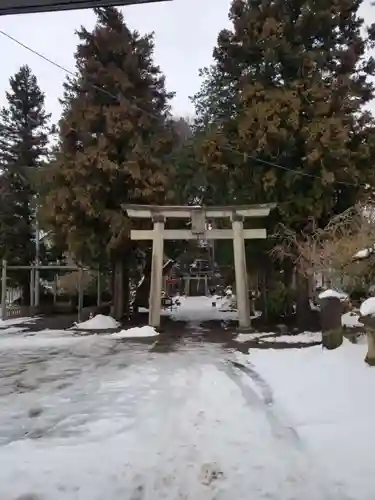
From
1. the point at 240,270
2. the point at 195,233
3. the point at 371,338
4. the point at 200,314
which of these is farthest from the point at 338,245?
the point at 200,314

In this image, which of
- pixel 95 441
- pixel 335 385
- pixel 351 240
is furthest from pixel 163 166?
pixel 95 441

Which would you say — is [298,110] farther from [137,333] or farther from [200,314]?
[200,314]

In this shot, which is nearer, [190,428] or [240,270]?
[190,428]

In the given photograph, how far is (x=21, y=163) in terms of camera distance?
2267 cm

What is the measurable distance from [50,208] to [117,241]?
2413 mm

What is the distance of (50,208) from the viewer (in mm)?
17328

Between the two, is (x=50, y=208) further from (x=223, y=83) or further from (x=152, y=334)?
(x=223, y=83)

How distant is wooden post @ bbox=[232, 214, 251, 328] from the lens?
1552 centimetres

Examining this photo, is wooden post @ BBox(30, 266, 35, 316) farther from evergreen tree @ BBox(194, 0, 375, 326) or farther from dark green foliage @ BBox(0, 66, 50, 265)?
evergreen tree @ BBox(194, 0, 375, 326)

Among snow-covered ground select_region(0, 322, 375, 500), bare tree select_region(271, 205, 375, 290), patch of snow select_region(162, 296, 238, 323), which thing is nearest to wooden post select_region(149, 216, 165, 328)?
bare tree select_region(271, 205, 375, 290)

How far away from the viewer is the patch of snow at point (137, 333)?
47.0 ft

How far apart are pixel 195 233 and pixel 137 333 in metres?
3.14

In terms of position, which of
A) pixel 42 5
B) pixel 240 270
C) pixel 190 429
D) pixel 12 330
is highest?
pixel 42 5

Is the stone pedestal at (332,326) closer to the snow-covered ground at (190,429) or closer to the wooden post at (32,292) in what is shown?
the snow-covered ground at (190,429)
